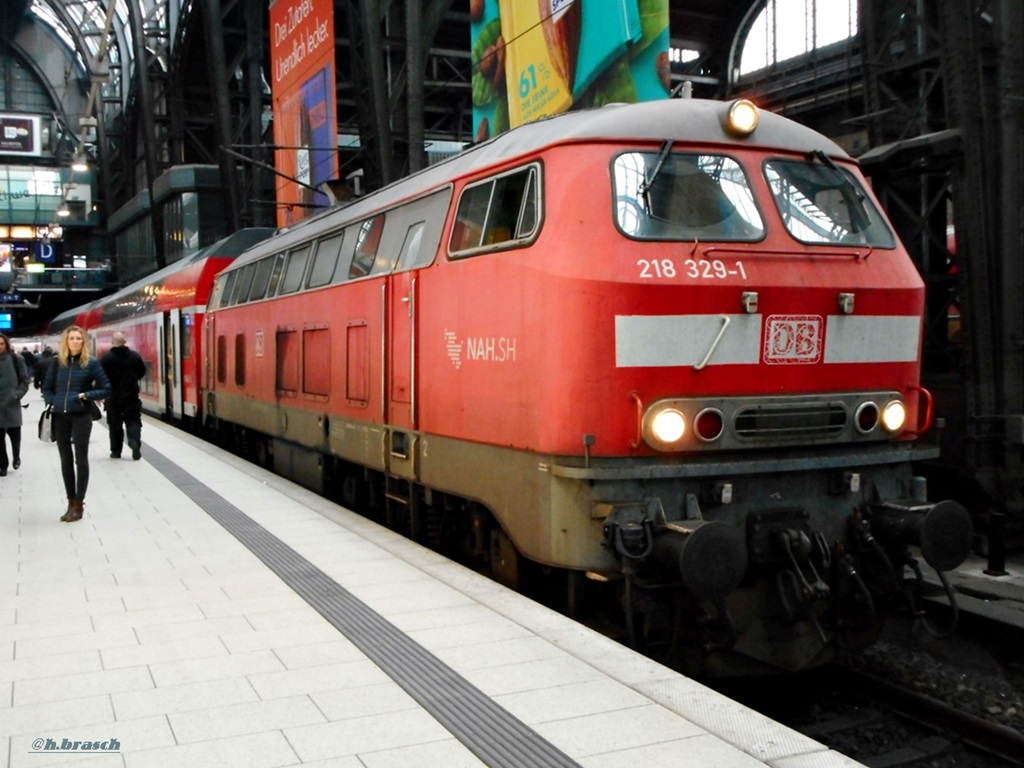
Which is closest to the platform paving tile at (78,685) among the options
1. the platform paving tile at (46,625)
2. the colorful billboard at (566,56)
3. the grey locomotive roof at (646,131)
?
the platform paving tile at (46,625)

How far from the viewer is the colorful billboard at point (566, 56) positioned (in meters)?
13.6

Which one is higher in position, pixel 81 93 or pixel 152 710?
pixel 81 93

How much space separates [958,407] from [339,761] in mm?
8267

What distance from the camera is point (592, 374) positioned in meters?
5.76

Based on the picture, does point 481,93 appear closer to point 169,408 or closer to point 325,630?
point 169,408

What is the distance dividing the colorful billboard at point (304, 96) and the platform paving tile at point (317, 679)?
1673 centimetres

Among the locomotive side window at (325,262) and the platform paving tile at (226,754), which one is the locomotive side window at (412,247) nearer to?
the locomotive side window at (325,262)

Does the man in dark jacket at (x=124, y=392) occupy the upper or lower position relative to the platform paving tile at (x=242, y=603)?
upper

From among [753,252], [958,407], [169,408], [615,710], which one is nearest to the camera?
[615,710]

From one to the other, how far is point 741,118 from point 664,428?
2.06 metres

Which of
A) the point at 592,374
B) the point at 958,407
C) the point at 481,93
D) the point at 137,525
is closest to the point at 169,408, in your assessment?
the point at 481,93

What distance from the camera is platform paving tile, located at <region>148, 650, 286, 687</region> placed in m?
5.05

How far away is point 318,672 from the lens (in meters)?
5.11

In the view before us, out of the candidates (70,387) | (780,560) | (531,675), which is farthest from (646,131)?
(70,387)
